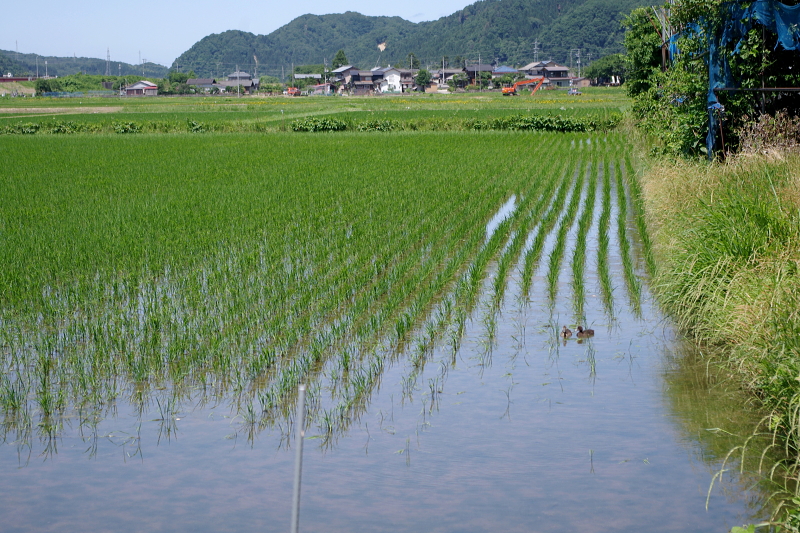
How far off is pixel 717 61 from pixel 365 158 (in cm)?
1114

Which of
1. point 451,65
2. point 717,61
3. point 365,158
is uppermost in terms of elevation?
point 451,65

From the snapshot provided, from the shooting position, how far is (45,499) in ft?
12.3

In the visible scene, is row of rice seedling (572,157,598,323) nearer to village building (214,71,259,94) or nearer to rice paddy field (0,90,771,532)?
rice paddy field (0,90,771,532)

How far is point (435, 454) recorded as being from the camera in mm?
4227

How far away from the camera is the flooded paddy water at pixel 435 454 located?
141 inches

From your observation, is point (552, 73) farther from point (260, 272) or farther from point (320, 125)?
point (260, 272)

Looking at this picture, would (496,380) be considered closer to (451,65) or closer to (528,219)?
(528,219)

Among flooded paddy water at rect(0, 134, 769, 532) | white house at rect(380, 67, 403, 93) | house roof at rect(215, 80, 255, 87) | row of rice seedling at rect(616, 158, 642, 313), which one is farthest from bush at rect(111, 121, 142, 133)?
white house at rect(380, 67, 403, 93)

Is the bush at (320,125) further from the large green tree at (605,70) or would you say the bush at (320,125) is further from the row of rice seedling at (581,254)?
the large green tree at (605,70)

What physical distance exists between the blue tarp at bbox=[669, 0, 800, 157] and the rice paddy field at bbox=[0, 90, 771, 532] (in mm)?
2169

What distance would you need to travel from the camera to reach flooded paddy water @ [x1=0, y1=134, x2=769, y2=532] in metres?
3.59

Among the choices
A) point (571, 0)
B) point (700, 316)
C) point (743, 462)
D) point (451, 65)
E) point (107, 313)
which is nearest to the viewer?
point (743, 462)

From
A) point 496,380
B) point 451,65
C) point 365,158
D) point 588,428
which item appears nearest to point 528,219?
point 496,380

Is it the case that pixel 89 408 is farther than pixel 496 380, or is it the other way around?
pixel 496 380
